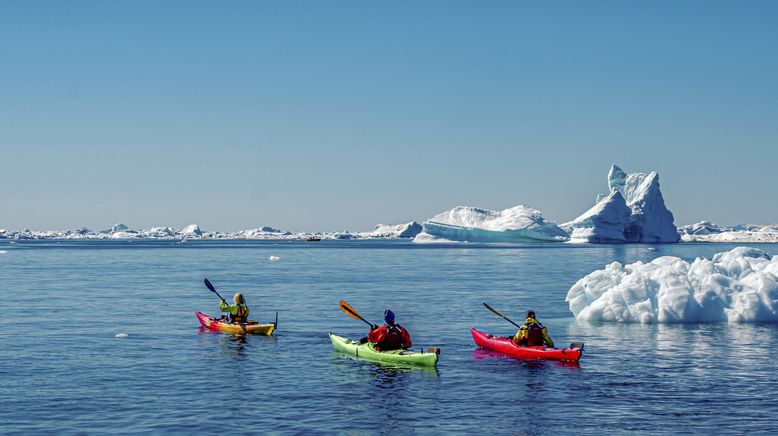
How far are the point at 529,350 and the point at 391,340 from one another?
14.5 feet

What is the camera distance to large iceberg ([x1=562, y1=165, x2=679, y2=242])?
15375 cm

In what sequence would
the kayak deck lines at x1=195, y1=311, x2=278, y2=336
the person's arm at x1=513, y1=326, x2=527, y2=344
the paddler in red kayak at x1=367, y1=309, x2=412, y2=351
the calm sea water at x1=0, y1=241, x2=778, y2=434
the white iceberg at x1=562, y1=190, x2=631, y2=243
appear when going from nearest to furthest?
the calm sea water at x1=0, y1=241, x2=778, y2=434 < the paddler in red kayak at x1=367, y1=309, x2=412, y2=351 < the person's arm at x1=513, y1=326, x2=527, y2=344 < the kayak deck lines at x1=195, y1=311, x2=278, y2=336 < the white iceberg at x1=562, y1=190, x2=631, y2=243

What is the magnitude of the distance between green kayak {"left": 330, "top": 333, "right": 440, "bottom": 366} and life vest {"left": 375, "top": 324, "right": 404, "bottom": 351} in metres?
0.25

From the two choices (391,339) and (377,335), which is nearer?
(391,339)

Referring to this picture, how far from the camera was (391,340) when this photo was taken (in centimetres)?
2592

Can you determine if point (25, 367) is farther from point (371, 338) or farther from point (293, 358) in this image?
point (371, 338)

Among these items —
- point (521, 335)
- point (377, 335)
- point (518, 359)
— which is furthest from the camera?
point (521, 335)

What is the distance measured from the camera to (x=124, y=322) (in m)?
36.3

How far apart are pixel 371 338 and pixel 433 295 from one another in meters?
25.5

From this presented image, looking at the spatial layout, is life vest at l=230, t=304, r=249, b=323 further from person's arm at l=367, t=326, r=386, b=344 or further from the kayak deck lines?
person's arm at l=367, t=326, r=386, b=344

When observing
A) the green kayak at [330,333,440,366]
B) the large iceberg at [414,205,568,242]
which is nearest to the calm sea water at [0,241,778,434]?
the green kayak at [330,333,440,366]

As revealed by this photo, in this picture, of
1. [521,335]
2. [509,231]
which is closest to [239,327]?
[521,335]

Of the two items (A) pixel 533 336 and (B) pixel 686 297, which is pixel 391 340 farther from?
(B) pixel 686 297

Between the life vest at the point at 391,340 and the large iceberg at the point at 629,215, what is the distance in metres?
132
